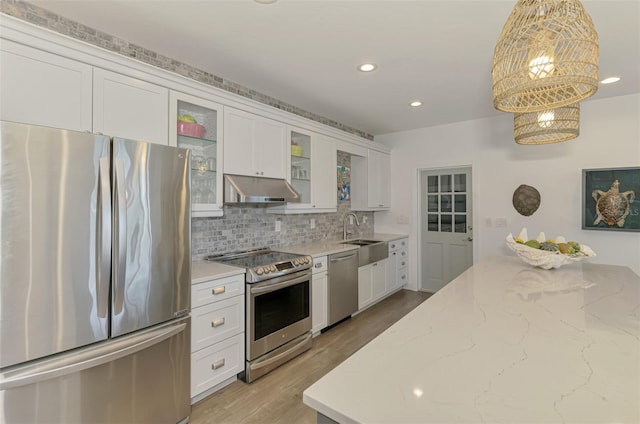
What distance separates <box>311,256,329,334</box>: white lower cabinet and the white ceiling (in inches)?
71.7

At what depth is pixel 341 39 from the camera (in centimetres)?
222

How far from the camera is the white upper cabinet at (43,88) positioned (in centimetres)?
157

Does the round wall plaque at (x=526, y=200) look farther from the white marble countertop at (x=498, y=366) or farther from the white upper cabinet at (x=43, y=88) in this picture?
the white upper cabinet at (x=43, y=88)

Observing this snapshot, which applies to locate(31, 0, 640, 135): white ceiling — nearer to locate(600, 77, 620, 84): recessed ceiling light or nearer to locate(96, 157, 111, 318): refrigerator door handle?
locate(600, 77, 620, 84): recessed ceiling light

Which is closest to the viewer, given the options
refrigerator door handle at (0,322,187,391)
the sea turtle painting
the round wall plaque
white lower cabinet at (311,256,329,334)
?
refrigerator door handle at (0,322,187,391)

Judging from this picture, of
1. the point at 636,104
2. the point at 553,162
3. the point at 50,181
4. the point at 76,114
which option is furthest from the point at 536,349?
the point at 636,104

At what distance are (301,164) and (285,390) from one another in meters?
2.22

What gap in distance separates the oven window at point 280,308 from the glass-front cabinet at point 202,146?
84cm

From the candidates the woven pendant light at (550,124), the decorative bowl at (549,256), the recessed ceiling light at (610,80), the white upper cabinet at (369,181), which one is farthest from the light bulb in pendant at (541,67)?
the white upper cabinet at (369,181)

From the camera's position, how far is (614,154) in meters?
3.44

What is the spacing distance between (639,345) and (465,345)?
0.61m

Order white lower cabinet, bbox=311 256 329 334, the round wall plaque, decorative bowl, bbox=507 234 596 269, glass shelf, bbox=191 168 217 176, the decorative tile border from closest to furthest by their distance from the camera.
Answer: the decorative tile border → decorative bowl, bbox=507 234 596 269 → glass shelf, bbox=191 168 217 176 → white lower cabinet, bbox=311 256 329 334 → the round wall plaque

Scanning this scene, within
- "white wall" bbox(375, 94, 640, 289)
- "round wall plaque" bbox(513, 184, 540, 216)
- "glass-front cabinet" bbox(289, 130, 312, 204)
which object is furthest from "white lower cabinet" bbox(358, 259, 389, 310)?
"round wall plaque" bbox(513, 184, 540, 216)

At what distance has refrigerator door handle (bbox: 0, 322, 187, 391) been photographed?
1357 millimetres
